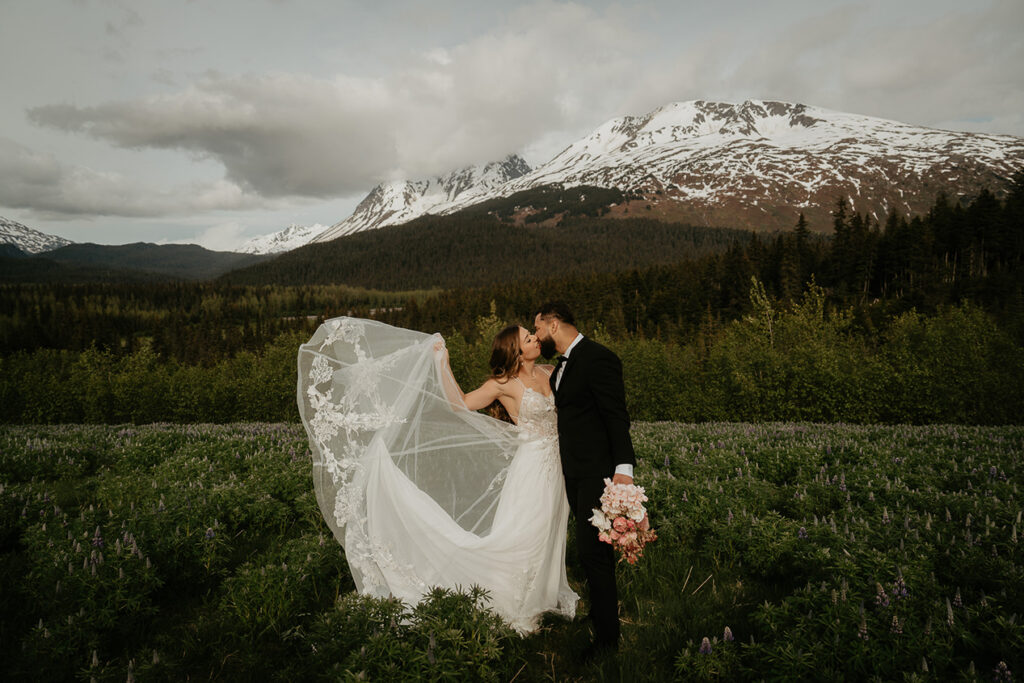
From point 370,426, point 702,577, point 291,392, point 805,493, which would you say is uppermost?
point 370,426

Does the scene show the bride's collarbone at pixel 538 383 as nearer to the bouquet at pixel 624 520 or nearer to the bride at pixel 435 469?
the bride at pixel 435 469

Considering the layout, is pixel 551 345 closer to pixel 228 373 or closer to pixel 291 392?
pixel 291 392

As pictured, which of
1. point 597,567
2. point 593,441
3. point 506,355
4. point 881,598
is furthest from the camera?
point 506,355

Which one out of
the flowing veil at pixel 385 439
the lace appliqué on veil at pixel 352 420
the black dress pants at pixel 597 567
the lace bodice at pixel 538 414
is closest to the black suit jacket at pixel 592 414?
the black dress pants at pixel 597 567

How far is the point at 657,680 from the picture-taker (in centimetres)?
408

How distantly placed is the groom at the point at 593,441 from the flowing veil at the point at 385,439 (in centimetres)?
128

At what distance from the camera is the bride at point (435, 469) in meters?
5.11

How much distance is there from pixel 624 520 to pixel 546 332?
1902 mm

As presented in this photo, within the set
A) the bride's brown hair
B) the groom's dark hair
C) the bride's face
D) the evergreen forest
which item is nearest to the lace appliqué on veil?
the bride's brown hair

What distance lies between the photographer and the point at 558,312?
16.3 feet

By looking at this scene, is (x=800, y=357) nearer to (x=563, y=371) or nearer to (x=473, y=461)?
(x=473, y=461)

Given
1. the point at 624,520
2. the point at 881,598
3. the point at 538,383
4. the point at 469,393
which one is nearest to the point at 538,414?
the point at 538,383

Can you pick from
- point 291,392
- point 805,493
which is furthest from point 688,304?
point 805,493

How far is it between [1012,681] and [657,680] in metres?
2.35
